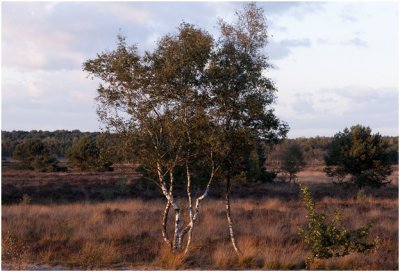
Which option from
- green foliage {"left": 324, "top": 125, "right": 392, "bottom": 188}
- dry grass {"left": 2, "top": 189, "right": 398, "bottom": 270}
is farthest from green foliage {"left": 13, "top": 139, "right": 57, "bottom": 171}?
dry grass {"left": 2, "top": 189, "right": 398, "bottom": 270}

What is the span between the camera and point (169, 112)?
13.4 meters

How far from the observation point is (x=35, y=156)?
224 feet

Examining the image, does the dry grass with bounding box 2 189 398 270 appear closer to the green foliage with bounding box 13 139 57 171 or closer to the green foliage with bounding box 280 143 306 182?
the green foliage with bounding box 280 143 306 182

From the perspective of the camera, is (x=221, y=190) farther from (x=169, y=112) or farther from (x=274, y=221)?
(x=169, y=112)

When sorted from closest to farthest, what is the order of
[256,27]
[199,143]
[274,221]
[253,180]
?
[199,143] < [256,27] < [274,221] < [253,180]

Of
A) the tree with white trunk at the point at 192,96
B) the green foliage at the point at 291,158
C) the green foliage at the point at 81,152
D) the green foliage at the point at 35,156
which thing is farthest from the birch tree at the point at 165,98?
the green foliage at the point at 35,156

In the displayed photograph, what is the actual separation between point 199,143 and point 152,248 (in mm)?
4031

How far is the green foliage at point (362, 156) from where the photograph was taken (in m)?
36.6

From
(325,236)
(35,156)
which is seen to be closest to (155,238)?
(325,236)

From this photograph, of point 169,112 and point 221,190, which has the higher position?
point 169,112

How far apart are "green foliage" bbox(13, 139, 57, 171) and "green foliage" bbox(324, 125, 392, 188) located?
Answer: 126 ft

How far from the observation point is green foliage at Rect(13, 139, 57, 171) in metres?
66.3

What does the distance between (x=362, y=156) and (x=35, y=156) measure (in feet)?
147

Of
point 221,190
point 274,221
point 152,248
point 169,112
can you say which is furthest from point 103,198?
point 169,112
